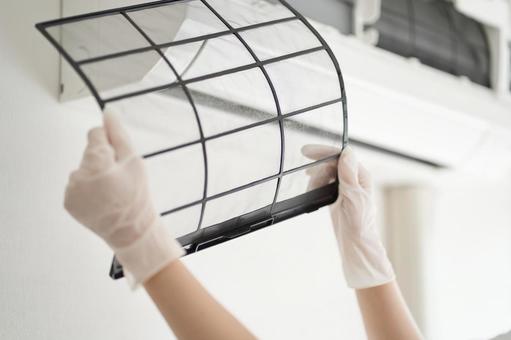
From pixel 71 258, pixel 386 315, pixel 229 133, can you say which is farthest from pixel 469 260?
pixel 229 133

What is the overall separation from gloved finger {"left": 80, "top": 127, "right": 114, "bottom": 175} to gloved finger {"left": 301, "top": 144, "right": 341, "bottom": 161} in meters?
0.35

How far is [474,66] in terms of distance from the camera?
1.96 meters

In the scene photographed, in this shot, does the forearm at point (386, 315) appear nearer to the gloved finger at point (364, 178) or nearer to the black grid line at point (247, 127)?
the gloved finger at point (364, 178)

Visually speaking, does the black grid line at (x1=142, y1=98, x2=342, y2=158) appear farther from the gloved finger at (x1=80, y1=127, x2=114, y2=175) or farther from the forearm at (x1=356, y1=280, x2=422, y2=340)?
the forearm at (x1=356, y1=280, x2=422, y2=340)

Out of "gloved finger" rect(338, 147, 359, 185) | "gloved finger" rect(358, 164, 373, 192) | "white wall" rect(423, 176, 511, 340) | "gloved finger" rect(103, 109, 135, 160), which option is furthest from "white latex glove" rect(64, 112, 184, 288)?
"white wall" rect(423, 176, 511, 340)

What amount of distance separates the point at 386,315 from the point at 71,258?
617 millimetres

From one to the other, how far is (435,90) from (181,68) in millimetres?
986

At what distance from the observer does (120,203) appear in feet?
2.75

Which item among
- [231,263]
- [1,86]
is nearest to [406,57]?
[231,263]

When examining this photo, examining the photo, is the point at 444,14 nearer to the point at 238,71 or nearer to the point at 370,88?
the point at 370,88

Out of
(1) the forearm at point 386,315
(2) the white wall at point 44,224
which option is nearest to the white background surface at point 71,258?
(2) the white wall at point 44,224

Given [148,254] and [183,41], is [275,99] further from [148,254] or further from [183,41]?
[148,254]

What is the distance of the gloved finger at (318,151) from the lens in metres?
1.07

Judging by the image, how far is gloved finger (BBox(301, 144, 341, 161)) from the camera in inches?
42.1
